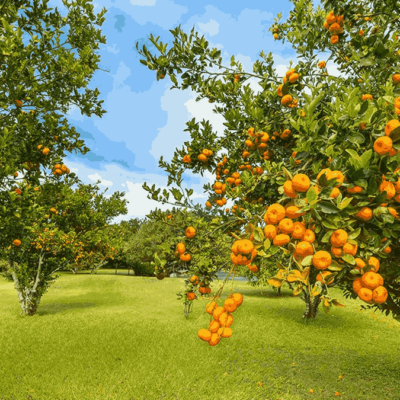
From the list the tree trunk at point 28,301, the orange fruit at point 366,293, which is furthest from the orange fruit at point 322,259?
the tree trunk at point 28,301

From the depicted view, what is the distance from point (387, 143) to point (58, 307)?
645 inches

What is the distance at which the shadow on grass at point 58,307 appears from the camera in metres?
13.2

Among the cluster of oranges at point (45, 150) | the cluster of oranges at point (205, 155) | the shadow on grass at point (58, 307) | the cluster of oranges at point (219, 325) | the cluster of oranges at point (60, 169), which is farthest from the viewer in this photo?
the shadow on grass at point (58, 307)

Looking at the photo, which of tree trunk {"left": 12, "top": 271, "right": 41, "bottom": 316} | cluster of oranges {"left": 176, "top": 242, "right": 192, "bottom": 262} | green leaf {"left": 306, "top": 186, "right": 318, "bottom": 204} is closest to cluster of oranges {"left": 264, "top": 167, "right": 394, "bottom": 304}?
green leaf {"left": 306, "top": 186, "right": 318, "bottom": 204}

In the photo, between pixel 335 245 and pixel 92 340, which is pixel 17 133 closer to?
pixel 335 245

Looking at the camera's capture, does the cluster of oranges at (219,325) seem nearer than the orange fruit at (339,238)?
No

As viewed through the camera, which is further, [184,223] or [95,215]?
[95,215]

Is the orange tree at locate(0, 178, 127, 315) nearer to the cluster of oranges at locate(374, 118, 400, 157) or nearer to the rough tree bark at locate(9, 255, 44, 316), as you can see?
the rough tree bark at locate(9, 255, 44, 316)

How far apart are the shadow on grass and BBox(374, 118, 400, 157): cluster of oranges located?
14852 mm

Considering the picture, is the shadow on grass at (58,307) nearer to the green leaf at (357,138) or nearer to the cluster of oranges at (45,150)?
the cluster of oranges at (45,150)

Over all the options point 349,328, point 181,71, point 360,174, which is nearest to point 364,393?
point 349,328

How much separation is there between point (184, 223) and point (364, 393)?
20.2 ft

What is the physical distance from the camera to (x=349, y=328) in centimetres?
1120

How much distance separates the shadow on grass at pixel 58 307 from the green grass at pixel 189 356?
182 mm
